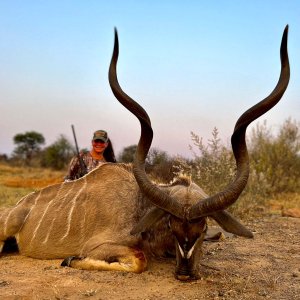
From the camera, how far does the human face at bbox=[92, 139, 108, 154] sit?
6410mm

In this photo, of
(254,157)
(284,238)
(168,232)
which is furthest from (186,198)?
(254,157)

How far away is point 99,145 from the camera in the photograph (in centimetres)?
642

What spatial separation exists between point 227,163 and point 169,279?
4.03m

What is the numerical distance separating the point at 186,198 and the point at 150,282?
75cm

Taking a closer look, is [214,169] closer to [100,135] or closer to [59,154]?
[100,135]

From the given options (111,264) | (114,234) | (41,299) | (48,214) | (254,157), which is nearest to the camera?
(41,299)

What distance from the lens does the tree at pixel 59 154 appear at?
26769 millimetres

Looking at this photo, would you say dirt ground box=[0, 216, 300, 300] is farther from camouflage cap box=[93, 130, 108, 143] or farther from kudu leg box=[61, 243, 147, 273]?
camouflage cap box=[93, 130, 108, 143]

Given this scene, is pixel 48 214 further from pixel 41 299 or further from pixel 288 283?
pixel 288 283

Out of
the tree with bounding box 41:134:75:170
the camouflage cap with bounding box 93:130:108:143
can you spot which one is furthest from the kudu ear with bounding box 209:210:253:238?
the tree with bounding box 41:134:75:170

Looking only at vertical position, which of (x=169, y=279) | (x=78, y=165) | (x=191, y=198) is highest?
(x=78, y=165)

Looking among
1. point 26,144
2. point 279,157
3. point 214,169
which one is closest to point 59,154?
point 26,144

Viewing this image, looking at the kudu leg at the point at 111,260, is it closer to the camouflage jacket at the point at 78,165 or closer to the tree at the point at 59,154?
the camouflage jacket at the point at 78,165

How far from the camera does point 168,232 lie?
14.0 feet
